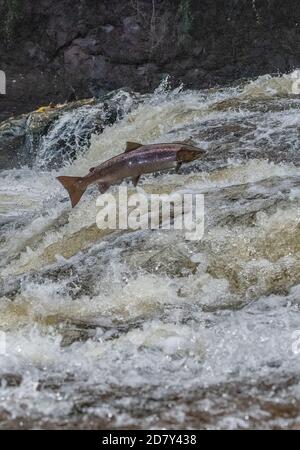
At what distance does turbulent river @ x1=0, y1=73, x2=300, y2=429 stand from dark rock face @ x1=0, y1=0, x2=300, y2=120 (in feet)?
21.5

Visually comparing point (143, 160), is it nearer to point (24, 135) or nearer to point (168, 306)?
point (168, 306)

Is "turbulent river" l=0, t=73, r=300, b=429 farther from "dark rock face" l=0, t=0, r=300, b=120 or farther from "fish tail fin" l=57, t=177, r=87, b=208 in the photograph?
"dark rock face" l=0, t=0, r=300, b=120

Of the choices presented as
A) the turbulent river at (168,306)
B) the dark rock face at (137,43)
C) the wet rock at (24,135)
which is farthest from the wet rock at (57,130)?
the dark rock face at (137,43)

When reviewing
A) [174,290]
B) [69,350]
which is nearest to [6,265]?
[174,290]

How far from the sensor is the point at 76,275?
140 inches

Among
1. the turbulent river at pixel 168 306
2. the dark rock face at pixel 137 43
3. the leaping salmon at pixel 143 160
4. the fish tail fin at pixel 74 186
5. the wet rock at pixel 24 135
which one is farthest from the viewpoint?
the dark rock face at pixel 137 43

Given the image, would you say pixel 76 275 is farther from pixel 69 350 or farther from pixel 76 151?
pixel 76 151

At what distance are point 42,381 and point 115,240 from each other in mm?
1613

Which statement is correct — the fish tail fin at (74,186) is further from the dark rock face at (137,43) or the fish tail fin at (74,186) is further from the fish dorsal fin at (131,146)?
the dark rock face at (137,43)

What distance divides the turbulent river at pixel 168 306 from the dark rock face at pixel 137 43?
21.5 feet

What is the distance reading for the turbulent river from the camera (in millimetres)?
2098

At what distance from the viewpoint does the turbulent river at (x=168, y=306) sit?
210 cm

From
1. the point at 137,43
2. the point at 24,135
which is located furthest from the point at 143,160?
the point at 137,43

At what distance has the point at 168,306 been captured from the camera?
312 cm
